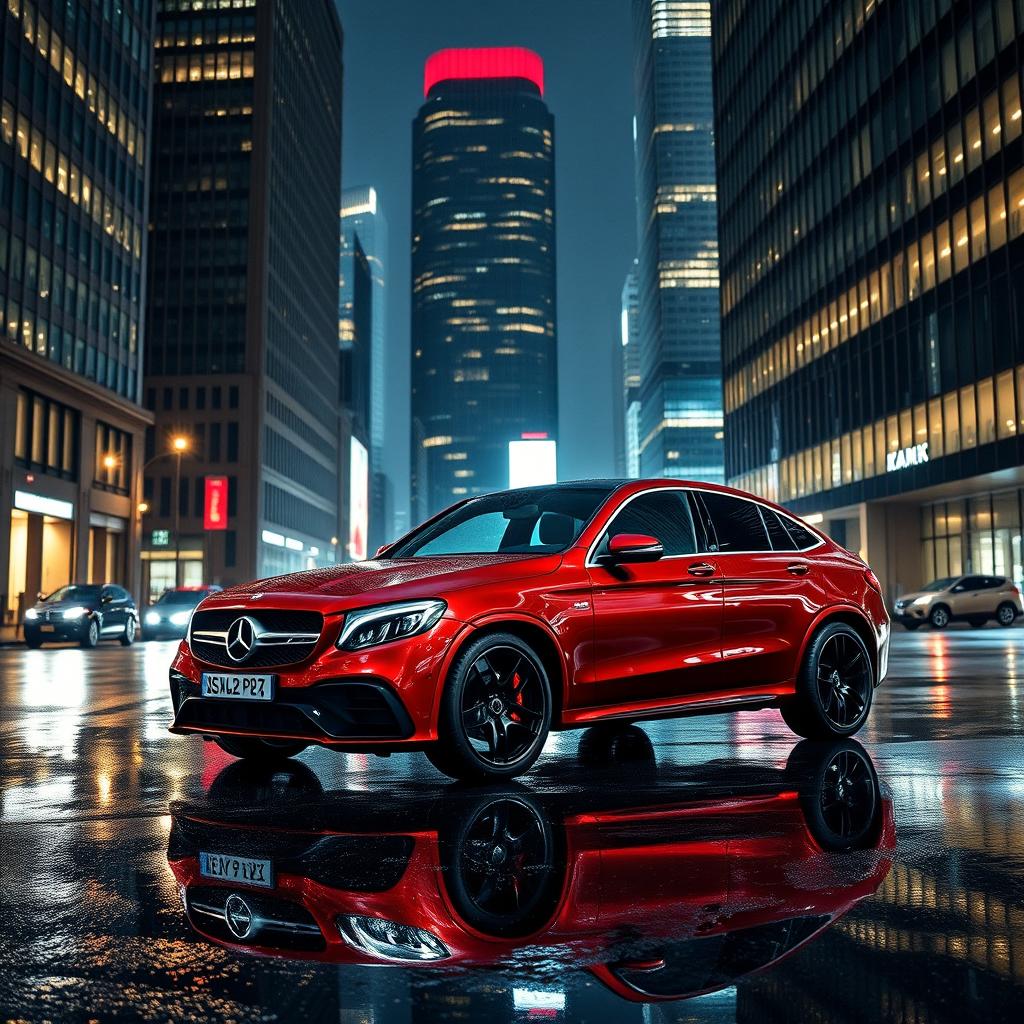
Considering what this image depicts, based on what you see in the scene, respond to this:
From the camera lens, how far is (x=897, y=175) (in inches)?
1928

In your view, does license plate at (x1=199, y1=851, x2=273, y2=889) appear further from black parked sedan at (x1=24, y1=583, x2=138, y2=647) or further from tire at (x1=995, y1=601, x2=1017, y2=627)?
tire at (x1=995, y1=601, x2=1017, y2=627)

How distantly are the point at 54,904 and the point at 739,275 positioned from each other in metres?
71.6

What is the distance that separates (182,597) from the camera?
122ft

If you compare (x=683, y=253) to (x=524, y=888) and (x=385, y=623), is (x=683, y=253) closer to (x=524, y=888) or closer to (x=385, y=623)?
(x=385, y=623)

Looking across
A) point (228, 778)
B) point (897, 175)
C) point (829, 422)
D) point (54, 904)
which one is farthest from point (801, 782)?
point (829, 422)

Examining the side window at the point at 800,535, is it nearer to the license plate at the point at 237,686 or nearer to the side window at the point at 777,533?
the side window at the point at 777,533

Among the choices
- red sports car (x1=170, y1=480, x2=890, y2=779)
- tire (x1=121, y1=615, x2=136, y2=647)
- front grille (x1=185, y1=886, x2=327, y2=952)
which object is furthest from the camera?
tire (x1=121, y1=615, x2=136, y2=647)

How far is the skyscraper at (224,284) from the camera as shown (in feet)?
303

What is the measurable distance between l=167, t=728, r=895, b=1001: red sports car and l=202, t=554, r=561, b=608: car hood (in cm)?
98

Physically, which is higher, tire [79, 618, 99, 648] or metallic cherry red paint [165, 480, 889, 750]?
metallic cherry red paint [165, 480, 889, 750]

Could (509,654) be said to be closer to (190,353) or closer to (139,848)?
(139,848)

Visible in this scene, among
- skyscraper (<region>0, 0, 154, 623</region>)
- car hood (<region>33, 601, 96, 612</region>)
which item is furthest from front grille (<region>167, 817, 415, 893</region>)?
skyscraper (<region>0, 0, 154, 623</region>)

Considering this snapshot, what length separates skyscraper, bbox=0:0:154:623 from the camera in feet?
152

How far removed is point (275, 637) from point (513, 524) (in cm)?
190
